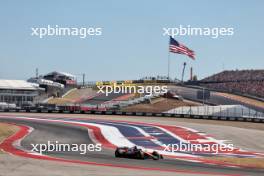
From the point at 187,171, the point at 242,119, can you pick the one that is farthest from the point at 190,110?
the point at 187,171

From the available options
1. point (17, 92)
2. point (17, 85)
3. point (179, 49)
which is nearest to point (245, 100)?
point (179, 49)

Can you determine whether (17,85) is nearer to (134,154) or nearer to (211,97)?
(211,97)

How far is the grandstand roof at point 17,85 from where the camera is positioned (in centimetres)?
8462

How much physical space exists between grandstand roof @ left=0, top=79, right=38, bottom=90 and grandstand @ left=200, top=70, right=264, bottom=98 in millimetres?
30349

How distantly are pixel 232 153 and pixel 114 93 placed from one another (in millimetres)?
60180

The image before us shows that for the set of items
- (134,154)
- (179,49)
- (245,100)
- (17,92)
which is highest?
(179,49)

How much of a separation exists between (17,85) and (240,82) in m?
38.6

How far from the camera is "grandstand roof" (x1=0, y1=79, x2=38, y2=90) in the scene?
84625mm

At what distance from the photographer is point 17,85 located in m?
86.4

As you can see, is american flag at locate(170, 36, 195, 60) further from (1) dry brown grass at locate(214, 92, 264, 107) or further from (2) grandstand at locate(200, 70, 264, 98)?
(2) grandstand at locate(200, 70, 264, 98)

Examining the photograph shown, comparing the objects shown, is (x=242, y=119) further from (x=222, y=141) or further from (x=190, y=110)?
(x=222, y=141)

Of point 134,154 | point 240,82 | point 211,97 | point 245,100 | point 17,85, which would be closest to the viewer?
point 134,154

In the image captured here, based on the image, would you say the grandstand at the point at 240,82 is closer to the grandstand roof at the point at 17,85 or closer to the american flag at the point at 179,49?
the american flag at the point at 179,49

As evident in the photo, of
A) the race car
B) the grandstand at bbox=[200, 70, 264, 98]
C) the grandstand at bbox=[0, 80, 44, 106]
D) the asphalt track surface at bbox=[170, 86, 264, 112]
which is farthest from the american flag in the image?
the race car
